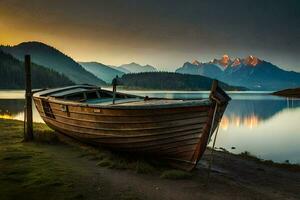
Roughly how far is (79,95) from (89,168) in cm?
739

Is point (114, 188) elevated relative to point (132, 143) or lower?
lower

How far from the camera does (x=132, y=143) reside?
13555 mm

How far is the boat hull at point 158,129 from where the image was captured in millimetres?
12141

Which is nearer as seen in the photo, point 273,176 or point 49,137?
point 273,176

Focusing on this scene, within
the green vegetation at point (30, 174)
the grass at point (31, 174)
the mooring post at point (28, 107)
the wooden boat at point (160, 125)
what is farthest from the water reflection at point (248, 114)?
the green vegetation at point (30, 174)

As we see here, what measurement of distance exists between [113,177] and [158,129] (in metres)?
2.38

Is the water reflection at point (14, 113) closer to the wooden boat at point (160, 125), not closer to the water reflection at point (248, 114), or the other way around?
the wooden boat at point (160, 125)

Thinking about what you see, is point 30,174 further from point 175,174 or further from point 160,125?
point 175,174

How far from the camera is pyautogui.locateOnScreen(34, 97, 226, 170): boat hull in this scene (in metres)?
12.1

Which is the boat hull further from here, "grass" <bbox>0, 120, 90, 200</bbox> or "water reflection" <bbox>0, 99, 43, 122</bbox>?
"water reflection" <bbox>0, 99, 43, 122</bbox>

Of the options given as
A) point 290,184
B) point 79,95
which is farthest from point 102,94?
point 290,184

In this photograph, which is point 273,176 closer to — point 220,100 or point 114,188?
point 220,100

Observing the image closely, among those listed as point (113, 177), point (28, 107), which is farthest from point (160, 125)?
point (28, 107)

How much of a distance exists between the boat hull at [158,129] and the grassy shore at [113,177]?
0.63m
